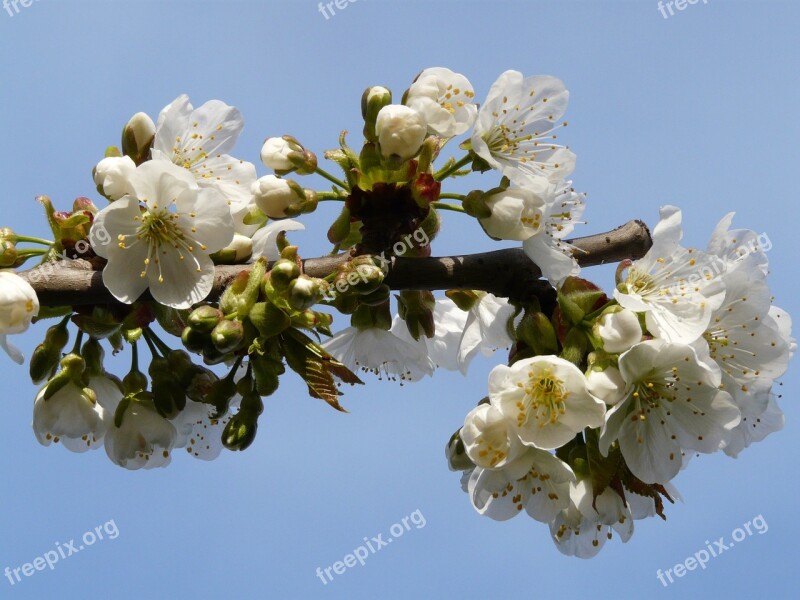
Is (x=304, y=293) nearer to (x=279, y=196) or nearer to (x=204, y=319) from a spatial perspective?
(x=204, y=319)

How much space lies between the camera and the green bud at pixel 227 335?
8.18ft

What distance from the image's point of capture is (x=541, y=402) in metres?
2.54

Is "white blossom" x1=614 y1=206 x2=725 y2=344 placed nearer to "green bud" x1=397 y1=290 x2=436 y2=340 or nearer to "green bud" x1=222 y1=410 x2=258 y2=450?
"green bud" x1=397 y1=290 x2=436 y2=340

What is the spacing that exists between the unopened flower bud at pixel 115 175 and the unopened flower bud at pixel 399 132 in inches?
31.9

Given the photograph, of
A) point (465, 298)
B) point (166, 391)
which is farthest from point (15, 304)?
point (465, 298)

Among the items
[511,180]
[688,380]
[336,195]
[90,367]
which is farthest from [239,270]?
[688,380]

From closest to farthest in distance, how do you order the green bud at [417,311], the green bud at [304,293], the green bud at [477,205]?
the green bud at [304,293] → the green bud at [477,205] → the green bud at [417,311]

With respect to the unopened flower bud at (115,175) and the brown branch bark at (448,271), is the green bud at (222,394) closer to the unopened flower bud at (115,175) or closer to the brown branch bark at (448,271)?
the brown branch bark at (448,271)

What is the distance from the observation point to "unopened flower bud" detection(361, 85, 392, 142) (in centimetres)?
287

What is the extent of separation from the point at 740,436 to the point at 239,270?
1.70 metres

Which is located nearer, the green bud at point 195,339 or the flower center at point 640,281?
the green bud at point 195,339

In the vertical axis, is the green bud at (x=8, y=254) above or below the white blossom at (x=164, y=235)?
above

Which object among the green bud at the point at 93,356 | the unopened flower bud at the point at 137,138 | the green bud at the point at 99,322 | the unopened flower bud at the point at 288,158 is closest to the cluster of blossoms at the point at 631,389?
the unopened flower bud at the point at 288,158

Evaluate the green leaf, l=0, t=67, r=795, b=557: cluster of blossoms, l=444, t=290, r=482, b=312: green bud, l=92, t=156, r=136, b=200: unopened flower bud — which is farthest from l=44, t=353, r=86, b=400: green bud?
l=444, t=290, r=482, b=312: green bud
